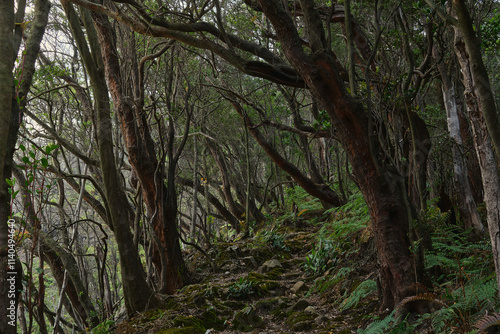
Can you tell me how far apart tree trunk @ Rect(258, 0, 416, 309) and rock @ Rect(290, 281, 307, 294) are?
2.38 metres

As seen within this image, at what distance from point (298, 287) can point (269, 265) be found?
1427mm

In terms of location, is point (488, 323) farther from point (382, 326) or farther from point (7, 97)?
point (7, 97)

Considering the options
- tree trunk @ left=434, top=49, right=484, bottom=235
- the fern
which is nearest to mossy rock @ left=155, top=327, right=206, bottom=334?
the fern

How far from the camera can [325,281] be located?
18.8 ft

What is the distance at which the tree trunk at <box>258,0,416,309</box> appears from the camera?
3594 mm

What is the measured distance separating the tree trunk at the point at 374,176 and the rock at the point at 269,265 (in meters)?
3.74

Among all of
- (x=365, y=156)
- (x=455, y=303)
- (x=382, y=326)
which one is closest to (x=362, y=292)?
(x=382, y=326)

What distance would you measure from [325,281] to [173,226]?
3.07 m

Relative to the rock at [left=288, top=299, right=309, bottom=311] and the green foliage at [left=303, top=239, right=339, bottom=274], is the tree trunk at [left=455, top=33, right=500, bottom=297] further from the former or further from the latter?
the green foliage at [left=303, top=239, right=339, bottom=274]

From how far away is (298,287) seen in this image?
6.03 m

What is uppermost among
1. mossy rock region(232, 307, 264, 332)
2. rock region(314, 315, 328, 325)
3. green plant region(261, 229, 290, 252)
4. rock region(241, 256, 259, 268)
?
green plant region(261, 229, 290, 252)

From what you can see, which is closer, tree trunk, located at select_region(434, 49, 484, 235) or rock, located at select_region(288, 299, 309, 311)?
rock, located at select_region(288, 299, 309, 311)

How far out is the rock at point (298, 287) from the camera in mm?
5982

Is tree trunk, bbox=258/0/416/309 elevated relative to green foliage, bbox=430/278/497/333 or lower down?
elevated
